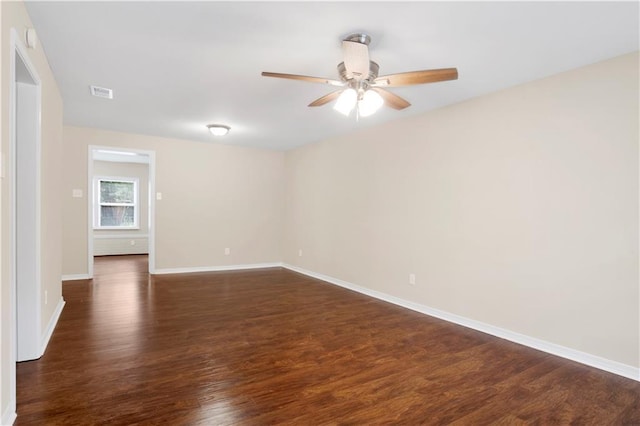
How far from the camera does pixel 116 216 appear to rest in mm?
8406

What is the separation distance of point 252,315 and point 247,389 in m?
1.55

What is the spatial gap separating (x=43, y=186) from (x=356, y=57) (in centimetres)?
262

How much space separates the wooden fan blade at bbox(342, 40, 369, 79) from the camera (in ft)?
6.70

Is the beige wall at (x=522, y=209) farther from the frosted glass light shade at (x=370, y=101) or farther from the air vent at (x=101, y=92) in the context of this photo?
the air vent at (x=101, y=92)

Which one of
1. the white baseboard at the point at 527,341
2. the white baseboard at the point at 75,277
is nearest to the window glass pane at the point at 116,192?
the white baseboard at the point at 75,277

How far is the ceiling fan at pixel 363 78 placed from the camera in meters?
2.09

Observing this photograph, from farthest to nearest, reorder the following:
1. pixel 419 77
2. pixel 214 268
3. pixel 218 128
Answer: pixel 214 268
pixel 218 128
pixel 419 77

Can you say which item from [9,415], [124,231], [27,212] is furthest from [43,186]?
[124,231]

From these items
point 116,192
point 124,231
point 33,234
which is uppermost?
point 116,192

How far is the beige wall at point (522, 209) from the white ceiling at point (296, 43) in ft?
1.11

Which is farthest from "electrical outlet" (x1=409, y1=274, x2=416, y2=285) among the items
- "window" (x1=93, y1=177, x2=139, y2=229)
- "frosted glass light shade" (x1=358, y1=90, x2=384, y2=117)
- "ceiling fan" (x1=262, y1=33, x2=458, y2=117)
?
"window" (x1=93, y1=177, x2=139, y2=229)

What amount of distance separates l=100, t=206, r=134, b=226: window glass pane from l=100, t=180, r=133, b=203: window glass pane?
0.18 m

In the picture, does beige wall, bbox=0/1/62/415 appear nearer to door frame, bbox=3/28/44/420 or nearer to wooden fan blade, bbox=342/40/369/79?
door frame, bbox=3/28/44/420

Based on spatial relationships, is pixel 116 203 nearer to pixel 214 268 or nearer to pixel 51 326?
pixel 214 268
